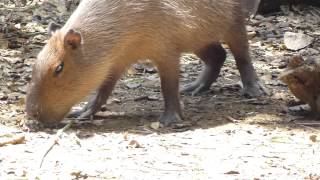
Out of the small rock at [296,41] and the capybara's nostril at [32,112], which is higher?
the small rock at [296,41]

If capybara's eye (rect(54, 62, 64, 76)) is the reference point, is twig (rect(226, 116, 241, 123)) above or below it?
below

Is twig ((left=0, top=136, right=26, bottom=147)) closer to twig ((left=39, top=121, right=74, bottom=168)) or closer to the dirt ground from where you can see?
the dirt ground

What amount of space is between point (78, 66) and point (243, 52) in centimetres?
193

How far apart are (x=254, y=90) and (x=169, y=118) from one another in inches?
49.1

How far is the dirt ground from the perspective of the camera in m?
4.23

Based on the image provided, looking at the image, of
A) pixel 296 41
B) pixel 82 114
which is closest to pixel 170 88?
pixel 82 114

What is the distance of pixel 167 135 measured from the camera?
521 cm

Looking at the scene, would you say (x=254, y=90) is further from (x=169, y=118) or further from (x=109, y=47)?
(x=109, y=47)

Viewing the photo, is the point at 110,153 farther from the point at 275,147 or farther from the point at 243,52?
the point at 243,52

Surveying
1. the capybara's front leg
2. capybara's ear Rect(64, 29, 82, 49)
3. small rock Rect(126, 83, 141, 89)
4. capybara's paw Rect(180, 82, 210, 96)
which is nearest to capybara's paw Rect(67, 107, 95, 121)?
the capybara's front leg

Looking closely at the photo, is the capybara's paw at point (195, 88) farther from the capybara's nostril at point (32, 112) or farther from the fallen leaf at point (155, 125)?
the capybara's nostril at point (32, 112)

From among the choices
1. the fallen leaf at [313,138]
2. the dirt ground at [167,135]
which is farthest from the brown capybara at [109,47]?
the fallen leaf at [313,138]

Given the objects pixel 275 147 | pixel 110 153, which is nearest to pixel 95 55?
pixel 110 153

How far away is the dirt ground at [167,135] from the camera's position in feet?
13.9
